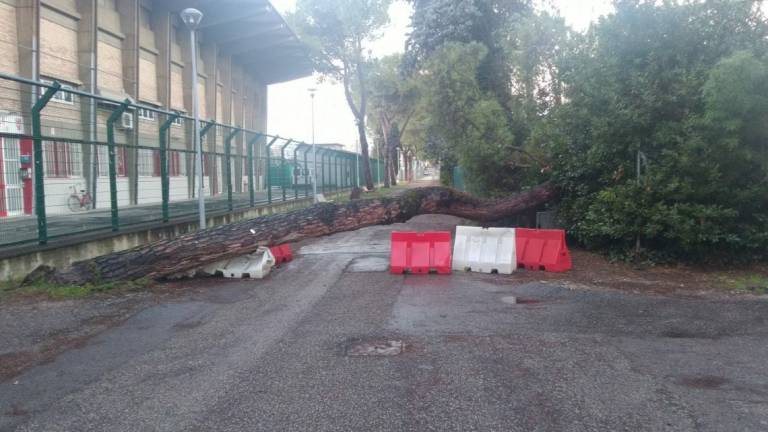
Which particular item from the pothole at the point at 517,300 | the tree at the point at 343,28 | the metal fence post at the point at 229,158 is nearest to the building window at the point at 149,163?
the metal fence post at the point at 229,158

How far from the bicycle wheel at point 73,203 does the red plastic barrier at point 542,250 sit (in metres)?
7.20

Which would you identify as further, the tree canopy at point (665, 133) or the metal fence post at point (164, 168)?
the metal fence post at point (164, 168)

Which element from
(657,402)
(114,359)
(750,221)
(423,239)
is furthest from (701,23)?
(114,359)

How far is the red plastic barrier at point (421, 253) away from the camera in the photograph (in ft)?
32.9

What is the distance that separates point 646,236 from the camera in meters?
10.4

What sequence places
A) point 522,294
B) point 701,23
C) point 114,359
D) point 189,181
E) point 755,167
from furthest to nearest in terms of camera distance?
point 189,181 < point 701,23 < point 755,167 < point 522,294 < point 114,359

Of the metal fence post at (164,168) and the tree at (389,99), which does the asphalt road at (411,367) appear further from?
the tree at (389,99)

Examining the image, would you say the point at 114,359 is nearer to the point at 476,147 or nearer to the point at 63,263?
the point at 63,263

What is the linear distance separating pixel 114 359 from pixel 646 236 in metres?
8.48

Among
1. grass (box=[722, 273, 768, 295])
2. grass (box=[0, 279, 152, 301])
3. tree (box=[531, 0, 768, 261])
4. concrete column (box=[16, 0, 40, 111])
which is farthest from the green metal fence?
grass (box=[722, 273, 768, 295])

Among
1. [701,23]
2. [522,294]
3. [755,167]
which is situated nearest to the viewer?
[522,294]

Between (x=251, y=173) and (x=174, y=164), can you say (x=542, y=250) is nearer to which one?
(x=174, y=164)

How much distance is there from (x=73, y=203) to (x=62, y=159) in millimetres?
770

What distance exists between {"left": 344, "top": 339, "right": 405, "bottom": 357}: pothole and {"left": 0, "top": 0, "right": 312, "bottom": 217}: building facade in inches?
218
